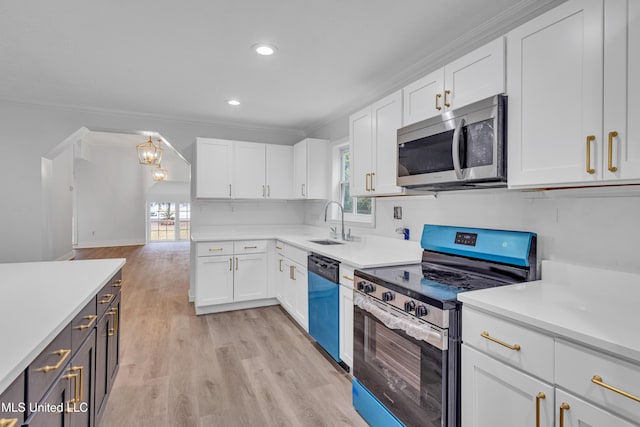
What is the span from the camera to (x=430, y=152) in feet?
6.61

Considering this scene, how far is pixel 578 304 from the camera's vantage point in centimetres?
129

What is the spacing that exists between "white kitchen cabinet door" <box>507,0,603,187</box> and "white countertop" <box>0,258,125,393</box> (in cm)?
194

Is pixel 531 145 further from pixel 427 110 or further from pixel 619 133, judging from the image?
pixel 427 110

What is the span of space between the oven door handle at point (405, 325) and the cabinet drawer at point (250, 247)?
215 cm

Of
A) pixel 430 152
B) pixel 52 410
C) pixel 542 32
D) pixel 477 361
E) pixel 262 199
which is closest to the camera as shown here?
pixel 52 410

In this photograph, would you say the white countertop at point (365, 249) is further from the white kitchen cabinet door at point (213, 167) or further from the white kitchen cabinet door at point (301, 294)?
the white kitchen cabinet door at point (213, 167)

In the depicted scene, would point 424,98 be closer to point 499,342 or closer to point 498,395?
point 499,342

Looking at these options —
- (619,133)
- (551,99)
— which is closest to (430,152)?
(551,99)

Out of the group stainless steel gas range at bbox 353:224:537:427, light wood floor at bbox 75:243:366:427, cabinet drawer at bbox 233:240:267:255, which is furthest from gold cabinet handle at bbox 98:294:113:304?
cabinet drawer at bbox 233:240:267:255

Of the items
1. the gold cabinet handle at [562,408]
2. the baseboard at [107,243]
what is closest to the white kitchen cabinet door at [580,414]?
the gold cabinet handle at [562,408]

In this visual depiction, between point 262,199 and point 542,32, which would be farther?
point 262,199

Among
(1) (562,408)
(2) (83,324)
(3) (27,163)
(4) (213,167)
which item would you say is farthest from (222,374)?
(3) (27,163)

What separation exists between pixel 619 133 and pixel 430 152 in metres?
0.93

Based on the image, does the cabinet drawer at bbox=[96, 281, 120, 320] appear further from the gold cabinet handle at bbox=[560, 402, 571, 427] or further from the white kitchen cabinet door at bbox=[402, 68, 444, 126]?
the white kitchen cabinet door at bbox=[402, 68, 444, 126]
